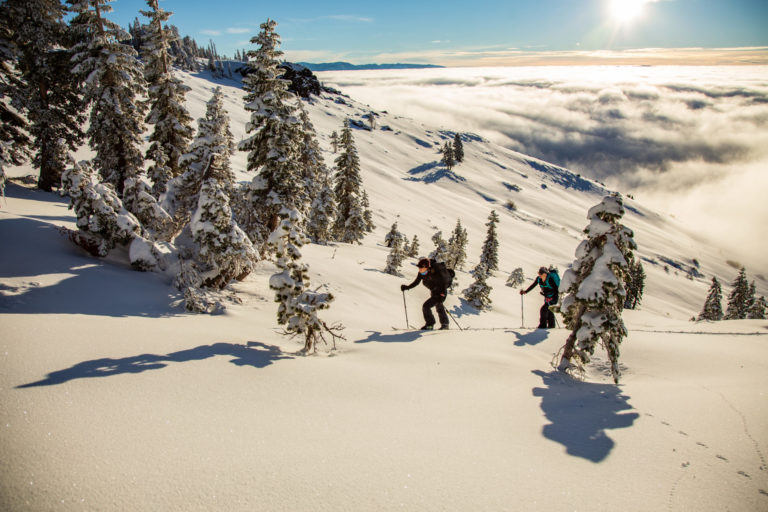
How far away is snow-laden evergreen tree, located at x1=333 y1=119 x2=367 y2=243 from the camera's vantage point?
1766 inches

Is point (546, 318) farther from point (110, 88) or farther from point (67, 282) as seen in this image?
point (110, 88)

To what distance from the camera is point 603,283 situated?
7.64 meters

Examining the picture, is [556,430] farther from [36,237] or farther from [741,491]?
[36,237]

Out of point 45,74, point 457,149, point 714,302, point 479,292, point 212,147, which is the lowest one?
point 714,302

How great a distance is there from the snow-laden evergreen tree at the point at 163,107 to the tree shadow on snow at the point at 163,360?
1492 centimetres

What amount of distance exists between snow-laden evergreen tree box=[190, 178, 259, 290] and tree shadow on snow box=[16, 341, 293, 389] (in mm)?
4686

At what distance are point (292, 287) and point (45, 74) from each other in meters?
22.4

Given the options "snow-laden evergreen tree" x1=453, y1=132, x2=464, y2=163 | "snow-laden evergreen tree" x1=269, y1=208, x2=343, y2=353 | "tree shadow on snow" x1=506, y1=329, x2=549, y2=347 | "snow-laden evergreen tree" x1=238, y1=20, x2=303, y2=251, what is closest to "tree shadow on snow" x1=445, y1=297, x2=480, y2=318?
"tree shadow on snow" x1=506, y1=329, x2=549, y2=347

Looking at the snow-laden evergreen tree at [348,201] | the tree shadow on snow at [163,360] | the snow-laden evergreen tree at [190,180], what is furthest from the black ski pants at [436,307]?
the snow-laden evergreen tree at [348,201]

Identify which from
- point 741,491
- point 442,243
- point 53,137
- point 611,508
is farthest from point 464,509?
point 442,243

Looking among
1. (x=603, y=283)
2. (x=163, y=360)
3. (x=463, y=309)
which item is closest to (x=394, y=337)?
(x=603, y=283)

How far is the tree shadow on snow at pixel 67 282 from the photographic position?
8.36 metres

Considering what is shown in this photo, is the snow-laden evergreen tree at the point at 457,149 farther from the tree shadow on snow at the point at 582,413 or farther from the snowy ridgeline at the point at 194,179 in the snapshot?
the tree shadow on snow at the point at 582,413

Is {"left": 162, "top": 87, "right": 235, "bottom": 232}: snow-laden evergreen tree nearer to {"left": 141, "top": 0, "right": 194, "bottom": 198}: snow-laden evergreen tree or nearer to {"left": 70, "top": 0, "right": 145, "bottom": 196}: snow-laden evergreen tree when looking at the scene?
{"left": 141, "top": 0, "right": 194, "bottom": 198}: snow-laden evergreen tree
